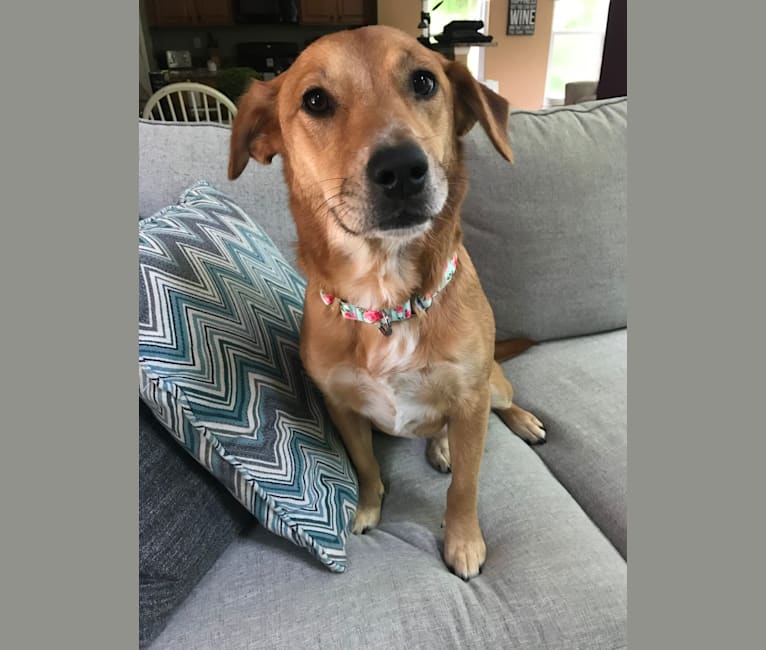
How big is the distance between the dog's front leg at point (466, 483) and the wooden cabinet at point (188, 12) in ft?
19.0

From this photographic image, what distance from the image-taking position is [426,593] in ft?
2.81

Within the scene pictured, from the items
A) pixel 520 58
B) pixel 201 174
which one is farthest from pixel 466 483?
pixel 520 58

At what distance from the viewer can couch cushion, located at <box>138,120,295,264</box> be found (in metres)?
1.38

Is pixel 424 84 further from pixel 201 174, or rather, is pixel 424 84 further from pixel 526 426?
pixel 526 426

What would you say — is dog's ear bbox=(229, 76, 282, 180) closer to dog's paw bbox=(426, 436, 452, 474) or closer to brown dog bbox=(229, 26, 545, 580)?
brown dog bbox=(229, 26, 545, 580)

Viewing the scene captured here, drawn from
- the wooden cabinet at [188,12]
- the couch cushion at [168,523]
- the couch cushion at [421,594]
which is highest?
the wooden cabinet at [188,12]

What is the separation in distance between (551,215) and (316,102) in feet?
2.81

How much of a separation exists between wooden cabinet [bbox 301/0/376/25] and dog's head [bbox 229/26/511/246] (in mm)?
5149

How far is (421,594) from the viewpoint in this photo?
85 cm

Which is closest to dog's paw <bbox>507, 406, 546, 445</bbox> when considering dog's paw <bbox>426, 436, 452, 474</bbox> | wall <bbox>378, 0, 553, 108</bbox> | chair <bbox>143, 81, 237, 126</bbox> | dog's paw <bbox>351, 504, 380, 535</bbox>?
dog's paw <bbox>426, 436, 452, 474</bbox>

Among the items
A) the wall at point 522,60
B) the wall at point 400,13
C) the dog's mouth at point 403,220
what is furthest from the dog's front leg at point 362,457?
the wall at point 522,60

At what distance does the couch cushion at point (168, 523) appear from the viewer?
75 cm

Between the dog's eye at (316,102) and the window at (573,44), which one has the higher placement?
the window at (573,44)

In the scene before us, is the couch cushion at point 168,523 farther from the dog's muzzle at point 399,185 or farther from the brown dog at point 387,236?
the dog's muzzle at point 399,185
